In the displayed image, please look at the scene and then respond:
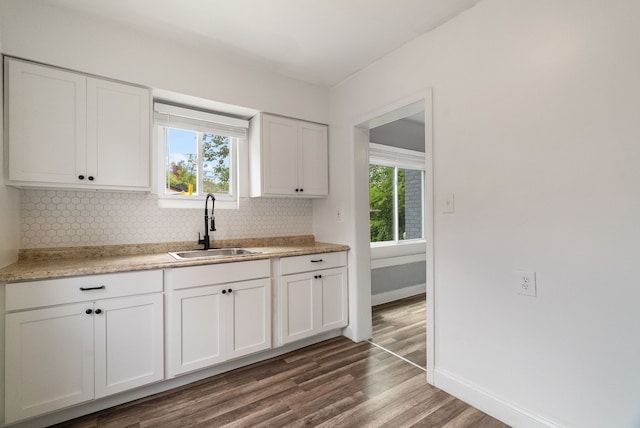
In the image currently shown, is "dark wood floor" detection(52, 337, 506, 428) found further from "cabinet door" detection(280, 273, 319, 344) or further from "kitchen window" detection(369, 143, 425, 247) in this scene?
"kitchen window" detection(369, 143, 425, 247)

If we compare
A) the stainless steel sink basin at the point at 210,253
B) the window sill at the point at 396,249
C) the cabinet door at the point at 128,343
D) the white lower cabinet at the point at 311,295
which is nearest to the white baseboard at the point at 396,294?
the window sill at the point at 396,249

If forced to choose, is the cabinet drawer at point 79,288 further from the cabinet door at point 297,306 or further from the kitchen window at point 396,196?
the kitchen window at point 396,196

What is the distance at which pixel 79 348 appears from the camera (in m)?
1.75

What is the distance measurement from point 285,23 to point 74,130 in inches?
64.4

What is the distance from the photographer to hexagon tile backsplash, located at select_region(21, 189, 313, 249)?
6.82 ft

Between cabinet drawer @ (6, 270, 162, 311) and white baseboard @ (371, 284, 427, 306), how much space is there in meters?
2.82

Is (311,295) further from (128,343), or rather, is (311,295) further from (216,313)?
(128,343)

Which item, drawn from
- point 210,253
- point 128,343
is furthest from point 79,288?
point 210,253

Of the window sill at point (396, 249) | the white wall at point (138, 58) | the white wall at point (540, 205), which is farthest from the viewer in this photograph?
the window sill at point (396, 249)

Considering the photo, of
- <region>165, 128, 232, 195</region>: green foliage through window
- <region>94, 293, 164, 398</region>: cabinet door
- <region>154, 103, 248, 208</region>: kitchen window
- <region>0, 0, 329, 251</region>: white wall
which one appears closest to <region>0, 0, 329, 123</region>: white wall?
<region>0, 0, 329, 251</region>: white wall

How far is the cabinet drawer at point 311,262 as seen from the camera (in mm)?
2562

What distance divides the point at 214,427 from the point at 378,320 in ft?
7.16

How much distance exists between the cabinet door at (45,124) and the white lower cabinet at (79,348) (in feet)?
2.47

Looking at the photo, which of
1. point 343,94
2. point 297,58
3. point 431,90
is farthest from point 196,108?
point 431,90
